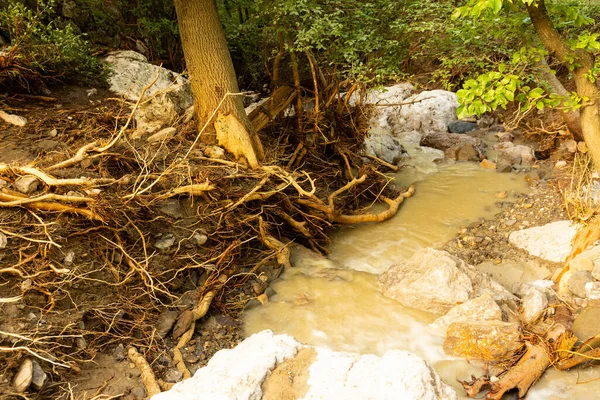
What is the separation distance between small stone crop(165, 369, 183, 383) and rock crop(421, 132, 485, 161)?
7.52 meters

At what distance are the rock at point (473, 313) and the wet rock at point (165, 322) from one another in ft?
8.66

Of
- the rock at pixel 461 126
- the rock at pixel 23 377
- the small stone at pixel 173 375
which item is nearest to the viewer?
the rock at pixel 23 377

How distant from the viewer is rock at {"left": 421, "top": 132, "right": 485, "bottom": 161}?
923cm

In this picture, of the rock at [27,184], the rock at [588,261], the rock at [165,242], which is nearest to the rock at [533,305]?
the rock at [588,261]

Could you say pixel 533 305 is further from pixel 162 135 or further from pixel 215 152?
pixel 162 135

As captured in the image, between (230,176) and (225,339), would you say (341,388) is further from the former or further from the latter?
(230,176)

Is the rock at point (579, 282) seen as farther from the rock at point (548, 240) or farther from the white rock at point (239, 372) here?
the white rock at point (239, 372)

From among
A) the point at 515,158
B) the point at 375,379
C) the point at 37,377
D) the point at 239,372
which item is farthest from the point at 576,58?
the point at 37,377

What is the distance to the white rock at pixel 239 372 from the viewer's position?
8.51 ft

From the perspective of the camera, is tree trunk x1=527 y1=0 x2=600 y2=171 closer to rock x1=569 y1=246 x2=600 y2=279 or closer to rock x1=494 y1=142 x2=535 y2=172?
rock x1=569 y1=246 x2=600 y2=279

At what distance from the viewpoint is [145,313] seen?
419cm

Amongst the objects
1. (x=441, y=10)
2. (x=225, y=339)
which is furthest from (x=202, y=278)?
(x=441, y=10)

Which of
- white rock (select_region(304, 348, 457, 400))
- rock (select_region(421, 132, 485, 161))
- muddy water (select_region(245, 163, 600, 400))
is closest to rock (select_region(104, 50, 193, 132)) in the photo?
muddy water (select_region(245, 163, 600, 400))

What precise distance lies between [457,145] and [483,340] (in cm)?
641
